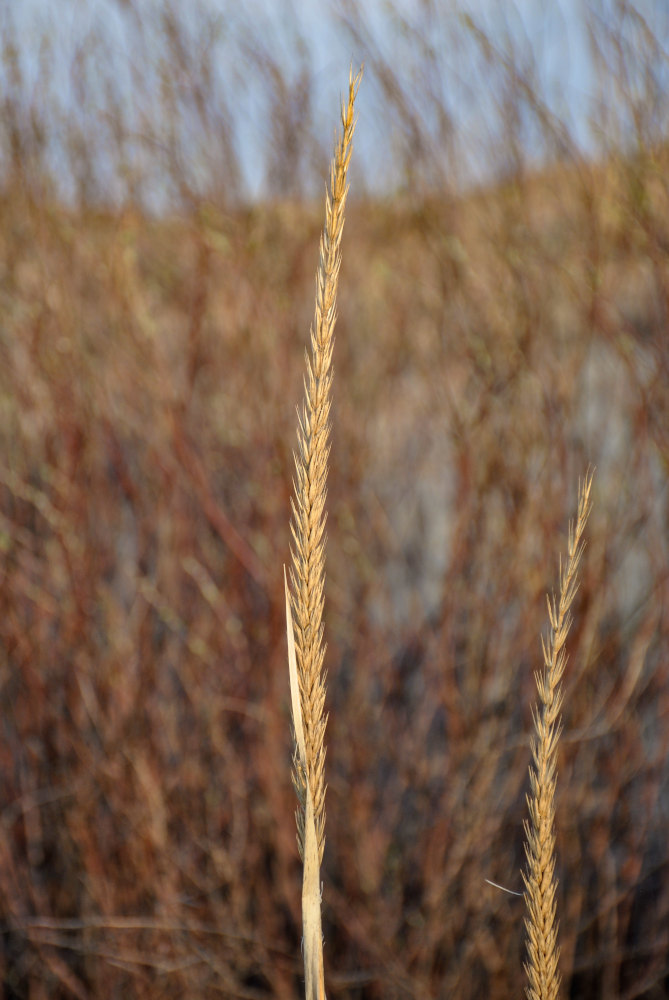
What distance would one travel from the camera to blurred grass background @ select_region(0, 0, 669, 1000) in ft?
6.25

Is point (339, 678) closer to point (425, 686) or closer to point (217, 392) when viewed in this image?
point (425, 686)

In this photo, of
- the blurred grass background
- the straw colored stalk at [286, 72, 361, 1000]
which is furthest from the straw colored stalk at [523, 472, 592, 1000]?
the blurred grass background

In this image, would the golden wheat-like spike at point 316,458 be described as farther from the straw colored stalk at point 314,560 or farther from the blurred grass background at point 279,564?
the blurred grass background at point 279,564

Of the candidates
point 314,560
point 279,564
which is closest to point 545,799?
point 314,560

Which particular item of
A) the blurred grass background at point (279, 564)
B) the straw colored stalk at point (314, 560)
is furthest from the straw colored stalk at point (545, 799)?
the blurred grass background at point (279, 564)

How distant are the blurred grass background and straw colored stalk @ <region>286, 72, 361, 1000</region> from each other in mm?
1187

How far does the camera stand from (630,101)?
1724mm

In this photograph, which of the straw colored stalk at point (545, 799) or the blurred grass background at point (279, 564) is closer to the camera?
the straw colored stalk at point (545, 799)

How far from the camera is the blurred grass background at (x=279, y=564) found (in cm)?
191

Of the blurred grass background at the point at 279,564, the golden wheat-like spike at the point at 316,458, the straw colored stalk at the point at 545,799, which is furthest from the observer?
the blurred grass background at the point at 279,564

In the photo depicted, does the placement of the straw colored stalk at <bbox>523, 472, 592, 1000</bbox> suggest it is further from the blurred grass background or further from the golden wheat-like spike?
the blurred grass background

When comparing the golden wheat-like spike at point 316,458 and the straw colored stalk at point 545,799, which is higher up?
the golden wheat-like spike at point 316,458

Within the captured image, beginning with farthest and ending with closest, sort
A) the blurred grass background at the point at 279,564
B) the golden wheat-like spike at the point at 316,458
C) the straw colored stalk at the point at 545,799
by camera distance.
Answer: the blurred grass background at the point at 279,564 < the straw colored stalk at the point at 545,799 < the golden wheat-like spike at the point at 316,458

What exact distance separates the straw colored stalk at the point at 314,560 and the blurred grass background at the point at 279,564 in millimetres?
1187
